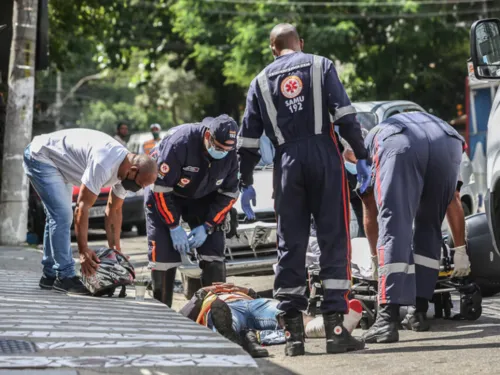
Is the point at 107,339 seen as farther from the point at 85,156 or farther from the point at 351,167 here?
the point at 351,167

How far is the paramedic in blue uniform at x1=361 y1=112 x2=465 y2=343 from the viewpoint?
25.2 ft

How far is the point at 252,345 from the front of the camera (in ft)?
23.5

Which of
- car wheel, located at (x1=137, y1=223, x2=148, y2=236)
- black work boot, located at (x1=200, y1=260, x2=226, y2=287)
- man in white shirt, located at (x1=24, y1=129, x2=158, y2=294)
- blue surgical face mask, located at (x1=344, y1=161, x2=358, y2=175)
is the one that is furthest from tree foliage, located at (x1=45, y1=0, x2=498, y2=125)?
black work boot, located at (x1=200, y1=260, x2=226, y2=287)

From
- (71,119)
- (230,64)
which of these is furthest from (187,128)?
(71,119)

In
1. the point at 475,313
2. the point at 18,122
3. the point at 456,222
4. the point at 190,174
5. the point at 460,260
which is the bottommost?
the point at 475,313

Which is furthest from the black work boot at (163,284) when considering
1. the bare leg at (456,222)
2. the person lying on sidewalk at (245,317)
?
the bare leg at (456,222)

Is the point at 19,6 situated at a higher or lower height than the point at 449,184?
higher

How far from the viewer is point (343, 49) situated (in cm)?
3478

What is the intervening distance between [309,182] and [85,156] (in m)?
2.35

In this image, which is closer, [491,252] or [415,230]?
[415,230]

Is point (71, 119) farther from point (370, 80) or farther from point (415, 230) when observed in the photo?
point (415, 230)

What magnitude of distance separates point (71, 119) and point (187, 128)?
67.3 m

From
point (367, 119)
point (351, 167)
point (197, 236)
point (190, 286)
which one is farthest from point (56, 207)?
point (367, 119)

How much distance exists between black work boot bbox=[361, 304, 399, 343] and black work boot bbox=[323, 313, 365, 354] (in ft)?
1.27
